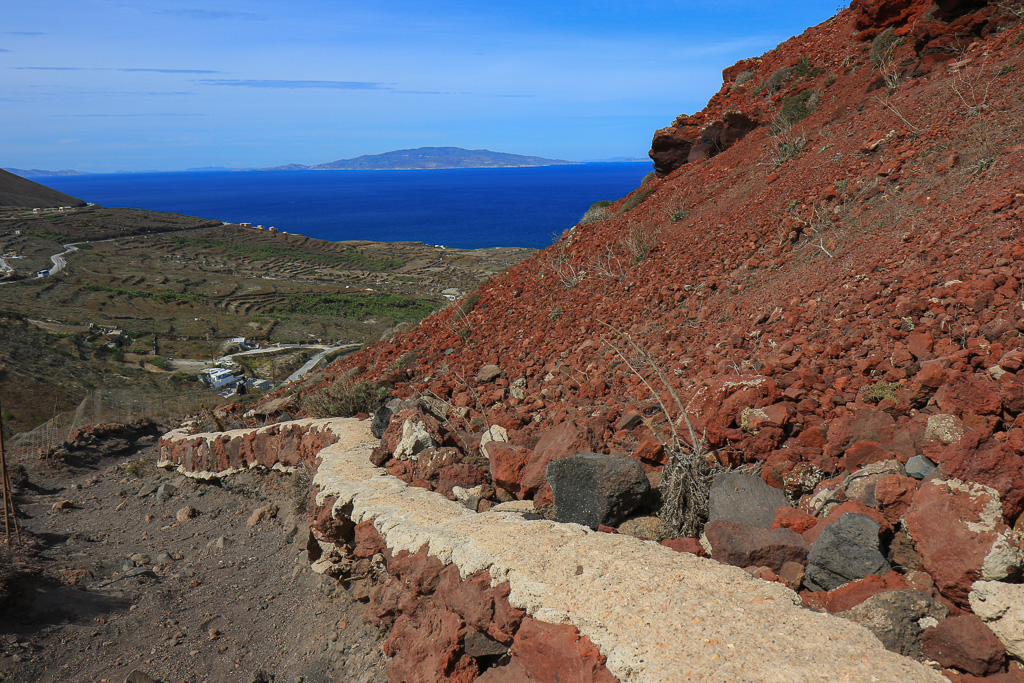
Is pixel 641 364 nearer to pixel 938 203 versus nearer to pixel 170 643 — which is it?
pixel 938 203

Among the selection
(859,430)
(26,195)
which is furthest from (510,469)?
(26,195)

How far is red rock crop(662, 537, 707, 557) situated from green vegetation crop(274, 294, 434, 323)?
155ft

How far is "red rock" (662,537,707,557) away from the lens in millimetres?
3584

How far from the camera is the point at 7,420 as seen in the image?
773 inches

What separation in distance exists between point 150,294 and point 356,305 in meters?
18.2

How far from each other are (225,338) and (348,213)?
446ft

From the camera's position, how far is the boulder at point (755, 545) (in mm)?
3242

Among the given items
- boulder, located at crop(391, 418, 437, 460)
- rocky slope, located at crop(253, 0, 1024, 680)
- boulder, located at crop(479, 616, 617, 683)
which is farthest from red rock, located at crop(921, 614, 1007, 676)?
boulder, located at crop(391, 418, 437, 460)

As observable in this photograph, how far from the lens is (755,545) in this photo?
333 centimetres

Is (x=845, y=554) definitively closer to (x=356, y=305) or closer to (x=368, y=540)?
(x=368, y=540)

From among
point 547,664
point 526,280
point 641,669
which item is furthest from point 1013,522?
point 526,280

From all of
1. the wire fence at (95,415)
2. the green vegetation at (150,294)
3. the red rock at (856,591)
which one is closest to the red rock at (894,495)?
the red rock at (856,591)

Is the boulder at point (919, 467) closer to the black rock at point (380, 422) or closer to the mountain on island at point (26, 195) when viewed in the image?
the black rock at point (380, 422)

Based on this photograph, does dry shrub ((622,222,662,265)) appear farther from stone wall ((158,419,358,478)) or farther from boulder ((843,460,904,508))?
boulder ((843,460,904,508))
